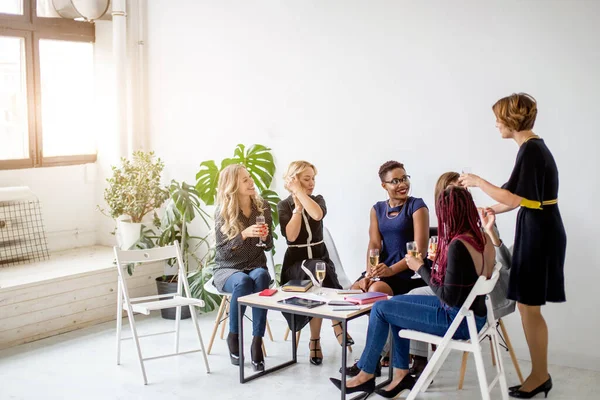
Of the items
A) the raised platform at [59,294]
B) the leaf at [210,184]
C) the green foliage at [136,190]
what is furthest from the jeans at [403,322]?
the green foliage at [136,190]

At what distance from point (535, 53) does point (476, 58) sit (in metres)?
0.39

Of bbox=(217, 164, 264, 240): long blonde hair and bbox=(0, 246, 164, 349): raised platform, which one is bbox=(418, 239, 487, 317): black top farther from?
bbox=(0, 246, 164, 349): raised platform

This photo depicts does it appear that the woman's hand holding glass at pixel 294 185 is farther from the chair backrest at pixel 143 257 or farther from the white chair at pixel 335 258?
the chair backrest at pixel 143 257

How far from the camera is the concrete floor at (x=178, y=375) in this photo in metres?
4.29

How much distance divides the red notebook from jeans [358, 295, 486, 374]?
15 cm

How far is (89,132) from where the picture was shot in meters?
7.14

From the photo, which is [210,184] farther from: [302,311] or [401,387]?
[401,387]

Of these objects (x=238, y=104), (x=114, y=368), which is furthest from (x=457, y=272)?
(x=238, y=104)

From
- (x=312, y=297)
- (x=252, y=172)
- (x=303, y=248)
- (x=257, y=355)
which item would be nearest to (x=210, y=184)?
(x=252, y=172)

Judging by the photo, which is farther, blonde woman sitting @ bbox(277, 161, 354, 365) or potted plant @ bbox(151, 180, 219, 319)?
potted plant @ bbox(151, 180, 219, 319)

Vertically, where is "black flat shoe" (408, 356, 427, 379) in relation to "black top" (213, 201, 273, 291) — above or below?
below

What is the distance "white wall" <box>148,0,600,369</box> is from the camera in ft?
15.4

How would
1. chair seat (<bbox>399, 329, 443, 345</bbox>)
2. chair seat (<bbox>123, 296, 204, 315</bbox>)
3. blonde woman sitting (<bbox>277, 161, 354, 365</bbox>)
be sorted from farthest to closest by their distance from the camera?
blonde woman sitting (<bbox>277, 161, 354, 365</bbox>)
chair seat (<bbox>123, 296, 204, 315</bbox>)
chair seat (<bbox>399, 329, 443, 345</bbox>)

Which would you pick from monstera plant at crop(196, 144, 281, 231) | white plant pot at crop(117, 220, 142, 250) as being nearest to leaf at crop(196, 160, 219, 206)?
monstera plant at crop(196, 144, 281, 231)
